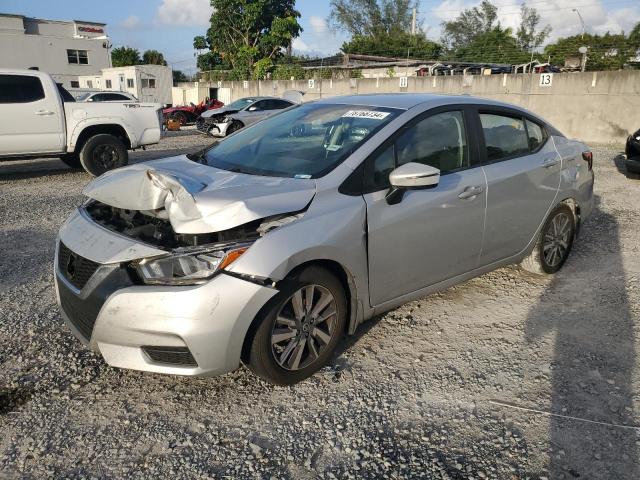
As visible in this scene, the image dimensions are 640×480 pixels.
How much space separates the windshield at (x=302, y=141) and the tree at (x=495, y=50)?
34805 millimetres

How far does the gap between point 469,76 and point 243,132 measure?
672 inches

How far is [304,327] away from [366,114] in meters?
1.59

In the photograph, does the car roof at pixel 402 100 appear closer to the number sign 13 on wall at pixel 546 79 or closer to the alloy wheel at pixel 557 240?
the alloy wheel at pixel 557 240

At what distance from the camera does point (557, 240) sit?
191 inches

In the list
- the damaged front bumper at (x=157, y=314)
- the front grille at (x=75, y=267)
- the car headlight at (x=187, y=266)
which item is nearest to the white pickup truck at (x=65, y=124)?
the front grille at (x=75, y=267)

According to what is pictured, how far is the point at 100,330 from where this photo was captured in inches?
107

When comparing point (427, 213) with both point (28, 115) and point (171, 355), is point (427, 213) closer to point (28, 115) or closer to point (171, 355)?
point (171, 355)

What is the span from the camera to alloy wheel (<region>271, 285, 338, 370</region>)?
9.46 feet

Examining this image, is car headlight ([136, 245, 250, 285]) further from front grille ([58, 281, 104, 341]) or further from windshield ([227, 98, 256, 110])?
windshield ([227, 98, 256, 110])

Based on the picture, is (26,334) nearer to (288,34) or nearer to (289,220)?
(289,220)

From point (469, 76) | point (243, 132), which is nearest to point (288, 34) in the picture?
point (469, 76)

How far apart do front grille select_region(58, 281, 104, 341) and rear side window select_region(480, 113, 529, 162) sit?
2.93 meters

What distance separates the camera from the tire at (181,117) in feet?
80.0

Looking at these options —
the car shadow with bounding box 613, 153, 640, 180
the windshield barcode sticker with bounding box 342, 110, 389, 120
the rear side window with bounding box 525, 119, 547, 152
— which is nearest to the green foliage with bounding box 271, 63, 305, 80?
the car shadow with bounding box 613, 153, 640, 180
